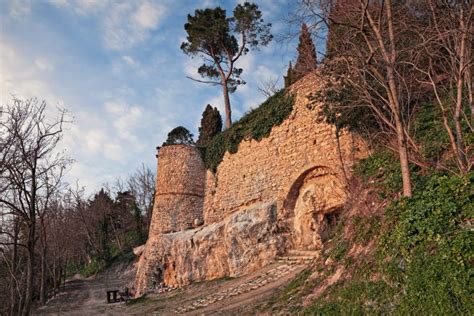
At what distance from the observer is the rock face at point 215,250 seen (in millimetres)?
13227

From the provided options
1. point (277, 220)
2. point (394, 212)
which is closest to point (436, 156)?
point (394, 212)

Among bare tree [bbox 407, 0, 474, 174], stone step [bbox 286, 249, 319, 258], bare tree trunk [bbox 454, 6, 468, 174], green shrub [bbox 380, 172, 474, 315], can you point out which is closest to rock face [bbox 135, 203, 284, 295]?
stone step [bbox 286, 249, 319, 258]

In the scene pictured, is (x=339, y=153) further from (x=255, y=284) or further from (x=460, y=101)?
(x=460, y=101)

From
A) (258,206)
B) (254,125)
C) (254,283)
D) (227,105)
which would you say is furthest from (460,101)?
(227,105)

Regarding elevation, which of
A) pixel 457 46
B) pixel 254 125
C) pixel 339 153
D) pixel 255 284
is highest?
pixel 254 125

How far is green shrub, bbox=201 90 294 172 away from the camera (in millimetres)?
14531

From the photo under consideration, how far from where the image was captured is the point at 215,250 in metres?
14.9

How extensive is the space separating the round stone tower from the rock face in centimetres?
98

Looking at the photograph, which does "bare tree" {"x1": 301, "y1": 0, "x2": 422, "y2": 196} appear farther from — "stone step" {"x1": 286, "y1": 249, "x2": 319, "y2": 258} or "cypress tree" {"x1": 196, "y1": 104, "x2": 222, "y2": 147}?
"cypress tree" {"x1": 196, "y1": 104, "x2": 222, "y2": 147}

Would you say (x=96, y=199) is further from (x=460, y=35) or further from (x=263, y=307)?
(x=460, y=35)

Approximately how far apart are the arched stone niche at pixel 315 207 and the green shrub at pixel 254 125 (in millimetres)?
2801

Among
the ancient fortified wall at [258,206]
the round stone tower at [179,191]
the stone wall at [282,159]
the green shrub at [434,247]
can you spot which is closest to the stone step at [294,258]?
the ancient fortified wall at [258,206]

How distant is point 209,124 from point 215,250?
1758 cm

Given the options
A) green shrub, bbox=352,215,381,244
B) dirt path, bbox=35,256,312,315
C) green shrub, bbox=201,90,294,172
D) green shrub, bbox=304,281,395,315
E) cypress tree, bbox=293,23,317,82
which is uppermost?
green shrub, bbox=201,90,294,172
